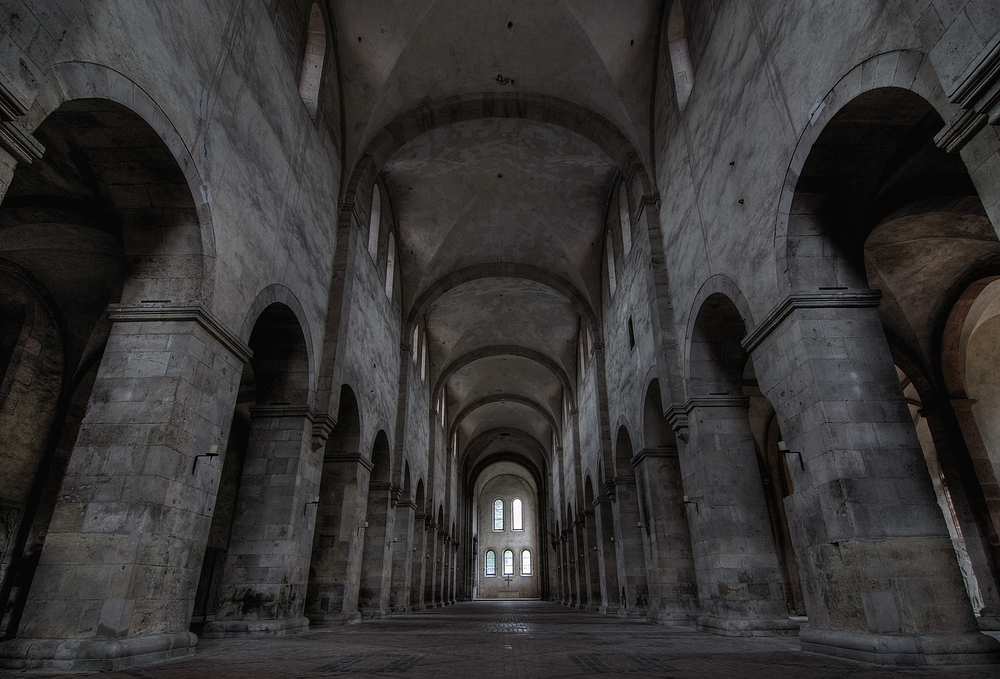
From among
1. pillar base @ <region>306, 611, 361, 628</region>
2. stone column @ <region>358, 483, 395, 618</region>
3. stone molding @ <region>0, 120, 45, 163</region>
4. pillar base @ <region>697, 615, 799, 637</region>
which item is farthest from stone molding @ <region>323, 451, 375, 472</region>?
stone molding @ <region>0, 120, 45, 163</region>

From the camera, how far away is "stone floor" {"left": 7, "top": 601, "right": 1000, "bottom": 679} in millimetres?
4684

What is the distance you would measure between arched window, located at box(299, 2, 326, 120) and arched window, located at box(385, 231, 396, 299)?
6.28 meters

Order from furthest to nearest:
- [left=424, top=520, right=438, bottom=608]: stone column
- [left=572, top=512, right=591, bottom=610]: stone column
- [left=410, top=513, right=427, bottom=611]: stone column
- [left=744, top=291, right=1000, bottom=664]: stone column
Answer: [left=424, top=520, right=438, bottom=608]: stone column < [left=572, top=512, right=591, bottom=610]: stone column < [left=410, top=513, right=427, bottom=611]: stone column < [left=744, top=291, right=1000, bottom=664]: stone column

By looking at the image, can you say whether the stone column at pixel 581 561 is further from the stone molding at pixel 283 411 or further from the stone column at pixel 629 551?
the stone molding at pixel 283 411

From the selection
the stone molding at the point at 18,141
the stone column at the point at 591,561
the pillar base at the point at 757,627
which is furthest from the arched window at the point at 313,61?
the stone column at the point at 591,561

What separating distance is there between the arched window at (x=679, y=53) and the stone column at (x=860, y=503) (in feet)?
20.2

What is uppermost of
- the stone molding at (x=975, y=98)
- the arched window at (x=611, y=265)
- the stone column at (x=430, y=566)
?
the arched window at (x=611, y=265)

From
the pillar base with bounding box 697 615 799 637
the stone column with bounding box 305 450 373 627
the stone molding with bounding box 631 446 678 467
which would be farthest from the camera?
the stone molding with bounding box 631 446 678 467

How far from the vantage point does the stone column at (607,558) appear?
16766mm

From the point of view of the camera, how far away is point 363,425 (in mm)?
13227

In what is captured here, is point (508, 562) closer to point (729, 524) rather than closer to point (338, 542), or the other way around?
point (338, 542)

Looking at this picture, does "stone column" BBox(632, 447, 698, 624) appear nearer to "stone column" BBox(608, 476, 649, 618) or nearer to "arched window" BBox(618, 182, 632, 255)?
"stone column" BBox(608, 476, 649, 618)

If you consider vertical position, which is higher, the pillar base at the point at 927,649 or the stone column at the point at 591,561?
the stone column at the point at 591,561

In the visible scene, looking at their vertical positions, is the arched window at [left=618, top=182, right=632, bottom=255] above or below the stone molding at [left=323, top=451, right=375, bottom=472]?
above
